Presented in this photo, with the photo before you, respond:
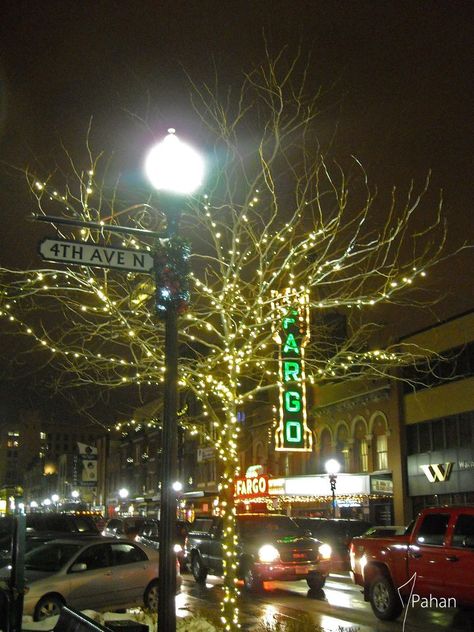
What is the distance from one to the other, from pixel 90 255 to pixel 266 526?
1314 cm

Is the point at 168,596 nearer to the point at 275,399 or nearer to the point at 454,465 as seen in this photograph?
the point at 454,465

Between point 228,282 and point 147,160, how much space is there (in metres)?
2.89

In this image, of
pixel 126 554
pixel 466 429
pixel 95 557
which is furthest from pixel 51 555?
pixel 466 429

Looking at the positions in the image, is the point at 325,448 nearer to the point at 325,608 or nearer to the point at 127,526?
the point at 127,526

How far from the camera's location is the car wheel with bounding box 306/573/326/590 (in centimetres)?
1728

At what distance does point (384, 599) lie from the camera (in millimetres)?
12750

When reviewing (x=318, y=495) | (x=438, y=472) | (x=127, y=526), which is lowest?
(x=127, y=526)

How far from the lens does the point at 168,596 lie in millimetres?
5797

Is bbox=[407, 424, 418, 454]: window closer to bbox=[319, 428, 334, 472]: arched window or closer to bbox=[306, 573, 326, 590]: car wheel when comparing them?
bbox=[319, 428, 334, 472]: arched window

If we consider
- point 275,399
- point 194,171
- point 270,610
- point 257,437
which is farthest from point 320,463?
point 194,171

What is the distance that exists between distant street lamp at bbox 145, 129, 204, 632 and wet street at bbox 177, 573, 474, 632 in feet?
20.3

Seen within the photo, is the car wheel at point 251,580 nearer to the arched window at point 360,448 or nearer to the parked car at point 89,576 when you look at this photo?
the parked car at point 89,576

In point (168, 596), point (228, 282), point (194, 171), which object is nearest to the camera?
point (168, 596)

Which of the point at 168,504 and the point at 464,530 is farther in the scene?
the point at 464,530
